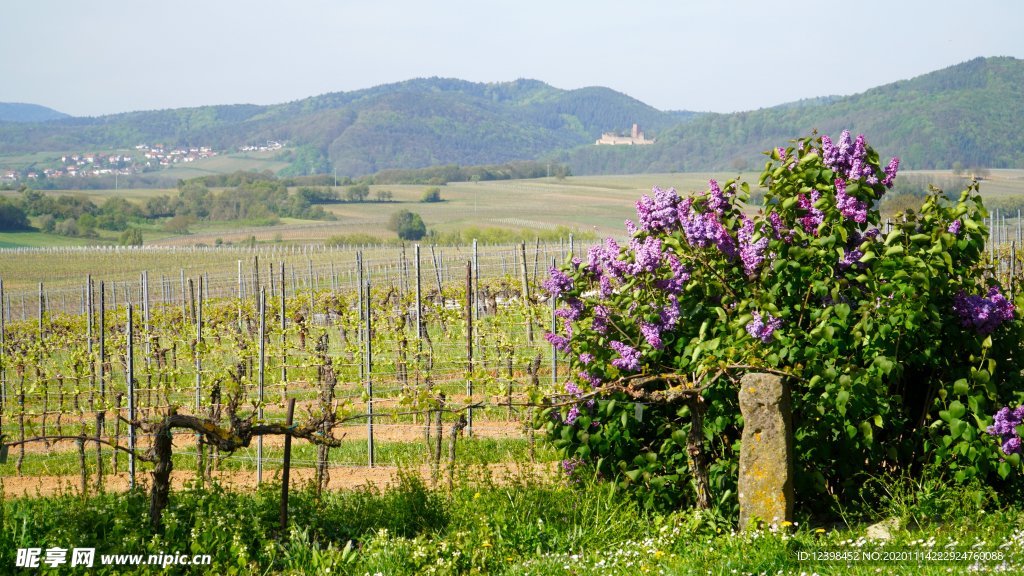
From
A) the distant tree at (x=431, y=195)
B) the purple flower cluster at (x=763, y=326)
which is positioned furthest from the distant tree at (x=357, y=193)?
the purple flower cluster at (x=763, y=326)

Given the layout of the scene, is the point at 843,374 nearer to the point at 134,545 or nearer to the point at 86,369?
the point at 134,545

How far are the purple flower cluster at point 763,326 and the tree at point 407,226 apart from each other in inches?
3528

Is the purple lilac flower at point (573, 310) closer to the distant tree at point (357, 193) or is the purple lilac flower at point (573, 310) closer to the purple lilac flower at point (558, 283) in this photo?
the purple lilac flower at point (558, 283)

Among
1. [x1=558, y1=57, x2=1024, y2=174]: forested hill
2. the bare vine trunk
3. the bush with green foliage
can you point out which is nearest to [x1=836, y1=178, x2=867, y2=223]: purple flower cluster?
the bush with green foliage

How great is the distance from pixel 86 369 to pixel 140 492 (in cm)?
749

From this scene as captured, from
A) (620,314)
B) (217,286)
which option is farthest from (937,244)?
(217,286)

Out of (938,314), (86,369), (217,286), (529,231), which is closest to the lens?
(938,314)

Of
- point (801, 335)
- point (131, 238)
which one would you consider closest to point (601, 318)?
point (801, 335)

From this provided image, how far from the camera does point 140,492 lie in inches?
270

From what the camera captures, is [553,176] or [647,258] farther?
[553,176]

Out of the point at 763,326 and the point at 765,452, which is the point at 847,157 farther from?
the point at 765,452

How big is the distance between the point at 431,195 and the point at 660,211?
432ft

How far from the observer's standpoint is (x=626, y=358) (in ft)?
22.1

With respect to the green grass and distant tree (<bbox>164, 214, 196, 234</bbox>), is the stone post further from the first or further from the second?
distant tree (<bbox>164, 214, 196, 234</bbox>)
